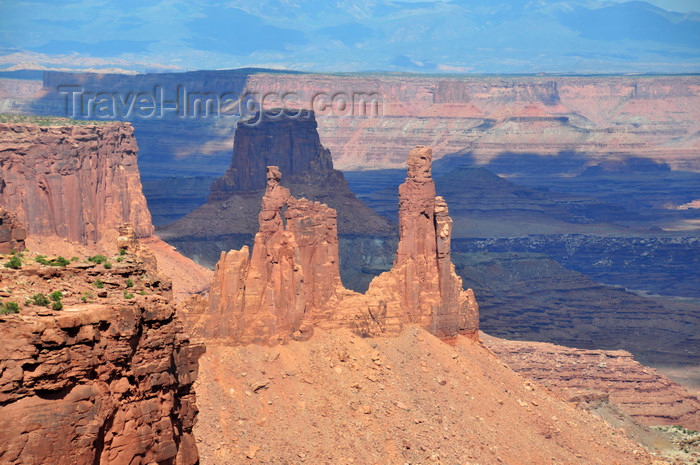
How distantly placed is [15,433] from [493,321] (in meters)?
104

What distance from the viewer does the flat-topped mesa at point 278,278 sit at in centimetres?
5044

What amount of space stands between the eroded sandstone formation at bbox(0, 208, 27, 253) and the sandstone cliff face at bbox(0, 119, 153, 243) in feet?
129

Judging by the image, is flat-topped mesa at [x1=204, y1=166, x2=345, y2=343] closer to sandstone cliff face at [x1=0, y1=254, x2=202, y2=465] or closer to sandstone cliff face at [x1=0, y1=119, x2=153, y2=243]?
sandstone cliff face at [x1=0, y1=254, x2=202, y2=465]

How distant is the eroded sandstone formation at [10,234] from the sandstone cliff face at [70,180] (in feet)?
129

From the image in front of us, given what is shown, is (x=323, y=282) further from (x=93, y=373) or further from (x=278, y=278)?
(x=93, y=373)

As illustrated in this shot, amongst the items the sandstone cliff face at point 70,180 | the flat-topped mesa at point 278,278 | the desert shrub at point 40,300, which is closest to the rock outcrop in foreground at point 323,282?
the flat-topped mesa at point 278,278

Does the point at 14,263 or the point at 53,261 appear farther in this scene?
the point at 53,261

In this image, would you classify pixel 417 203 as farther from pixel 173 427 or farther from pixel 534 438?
pixel 173 427

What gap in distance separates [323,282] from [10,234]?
1314 centimetres

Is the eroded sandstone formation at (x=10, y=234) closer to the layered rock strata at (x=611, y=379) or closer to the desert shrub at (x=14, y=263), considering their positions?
the desert shrub at (x=14, y=263)

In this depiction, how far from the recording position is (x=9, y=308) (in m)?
19.2

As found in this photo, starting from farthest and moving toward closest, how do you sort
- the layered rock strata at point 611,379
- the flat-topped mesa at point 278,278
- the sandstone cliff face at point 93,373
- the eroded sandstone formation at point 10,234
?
the layered rock strata at point 611,379
the flat-topped mesa at point 278,278
the eroded sandstone formation at point 10,234
the sandstone cliff face at point 93,373

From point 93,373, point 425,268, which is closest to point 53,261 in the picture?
point 93,373

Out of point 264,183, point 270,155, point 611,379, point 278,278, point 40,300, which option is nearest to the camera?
point 40,300
